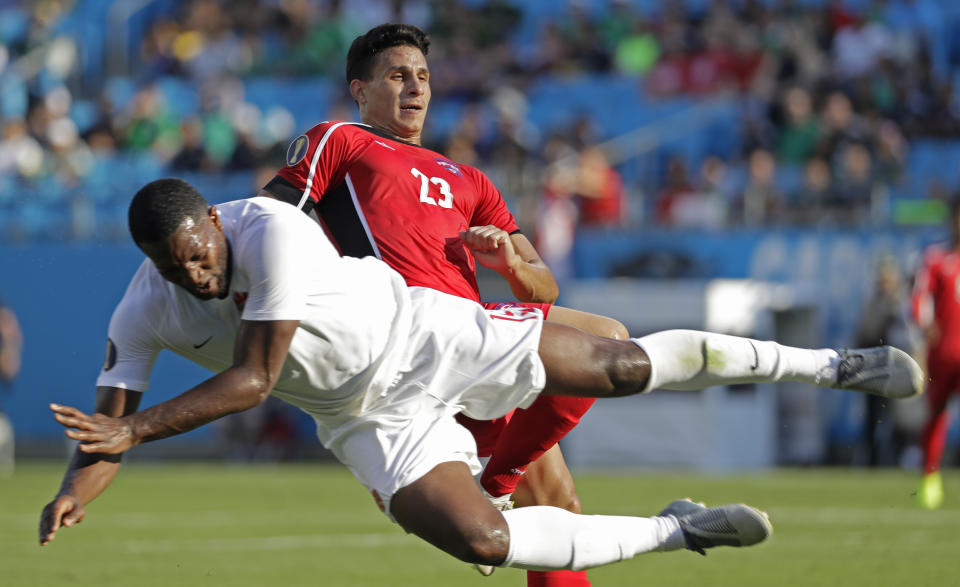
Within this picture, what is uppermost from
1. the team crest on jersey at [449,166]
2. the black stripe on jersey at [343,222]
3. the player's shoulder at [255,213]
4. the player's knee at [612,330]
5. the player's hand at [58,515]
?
the team crest on jersey at [449,166]

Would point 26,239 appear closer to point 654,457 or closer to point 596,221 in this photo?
point 596,221

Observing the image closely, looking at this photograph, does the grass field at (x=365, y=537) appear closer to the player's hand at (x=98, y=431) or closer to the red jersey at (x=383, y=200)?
the red jersey at (x=383, y=200)

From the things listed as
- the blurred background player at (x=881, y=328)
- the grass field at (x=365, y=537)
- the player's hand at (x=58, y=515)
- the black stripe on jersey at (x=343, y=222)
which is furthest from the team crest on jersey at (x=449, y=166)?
the blurred background player at (x=881, y=328)

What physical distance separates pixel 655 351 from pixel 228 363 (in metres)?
1.61

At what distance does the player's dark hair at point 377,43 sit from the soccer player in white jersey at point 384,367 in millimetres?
1337

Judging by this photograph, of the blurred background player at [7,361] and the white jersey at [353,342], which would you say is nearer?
the white jersey at [353,342]

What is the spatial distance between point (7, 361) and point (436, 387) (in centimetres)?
1430

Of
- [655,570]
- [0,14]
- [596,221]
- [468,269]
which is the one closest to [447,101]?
[596,221]

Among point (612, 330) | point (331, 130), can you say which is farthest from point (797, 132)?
point (331, 130)

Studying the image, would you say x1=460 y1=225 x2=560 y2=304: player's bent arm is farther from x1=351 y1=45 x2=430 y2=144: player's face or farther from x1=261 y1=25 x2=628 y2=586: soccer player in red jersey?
x1=351 y1=45 x2=430 y2=144: player's face

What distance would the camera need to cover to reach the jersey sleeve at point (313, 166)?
5.81 m

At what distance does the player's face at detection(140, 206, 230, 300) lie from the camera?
478 cm

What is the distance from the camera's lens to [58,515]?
4961 mm

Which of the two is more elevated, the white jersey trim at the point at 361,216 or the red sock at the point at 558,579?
the white jersey trim at the point at 361,216
